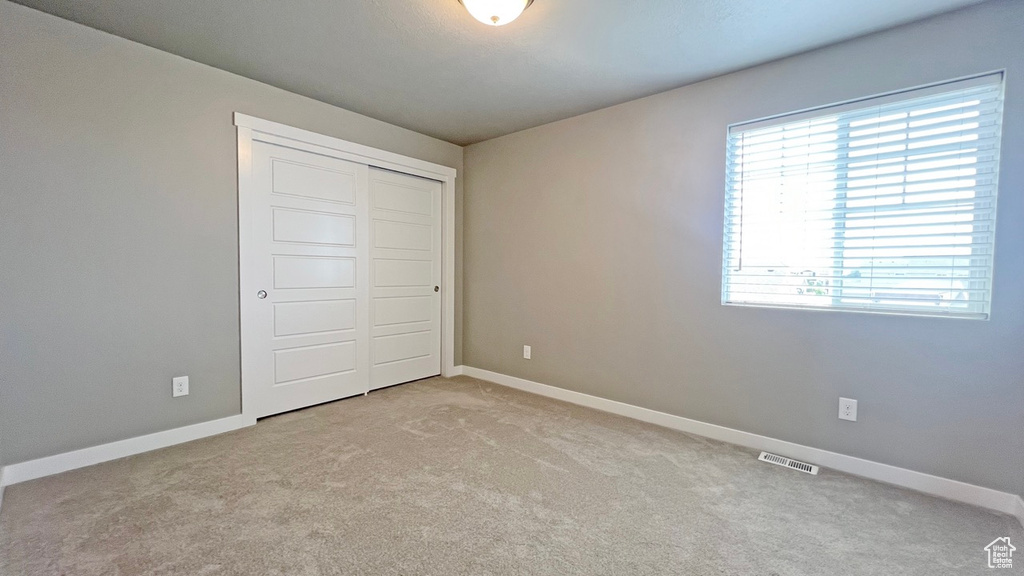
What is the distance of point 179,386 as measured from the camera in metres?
2.68

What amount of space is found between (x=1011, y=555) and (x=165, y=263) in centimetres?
455

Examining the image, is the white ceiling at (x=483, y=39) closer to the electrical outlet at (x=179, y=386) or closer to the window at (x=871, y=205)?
the window at (x=871, y=205)

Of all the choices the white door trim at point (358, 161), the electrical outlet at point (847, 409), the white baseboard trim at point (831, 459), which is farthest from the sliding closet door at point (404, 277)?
the electrical outlet at point (847, 409)

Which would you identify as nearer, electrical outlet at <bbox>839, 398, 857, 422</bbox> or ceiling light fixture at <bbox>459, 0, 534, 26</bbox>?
ceiling light fixture at <bbox>459, 0, 534, 26</bbox>

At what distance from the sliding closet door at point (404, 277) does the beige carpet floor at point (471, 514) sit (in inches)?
51.2

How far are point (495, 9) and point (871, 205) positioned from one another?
7.56ft

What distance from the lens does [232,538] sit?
173cm

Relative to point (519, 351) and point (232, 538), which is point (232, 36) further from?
point (519, 351)

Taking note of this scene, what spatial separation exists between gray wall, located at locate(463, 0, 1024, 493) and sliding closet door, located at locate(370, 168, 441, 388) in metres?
0.41

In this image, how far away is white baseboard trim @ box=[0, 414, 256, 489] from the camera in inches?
85.6

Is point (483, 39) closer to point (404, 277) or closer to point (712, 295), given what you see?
point (712, 295)

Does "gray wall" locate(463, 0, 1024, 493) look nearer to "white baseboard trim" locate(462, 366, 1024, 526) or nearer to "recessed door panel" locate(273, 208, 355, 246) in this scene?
"white baseboard trim" locate(462, 366, 1024, 526)

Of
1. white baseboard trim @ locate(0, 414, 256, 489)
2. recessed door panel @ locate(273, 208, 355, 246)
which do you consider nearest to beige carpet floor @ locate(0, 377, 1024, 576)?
white baseboard trim @ locate(0, 414, 256, 489)

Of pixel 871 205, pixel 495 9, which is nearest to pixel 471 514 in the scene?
pixel 495 9
